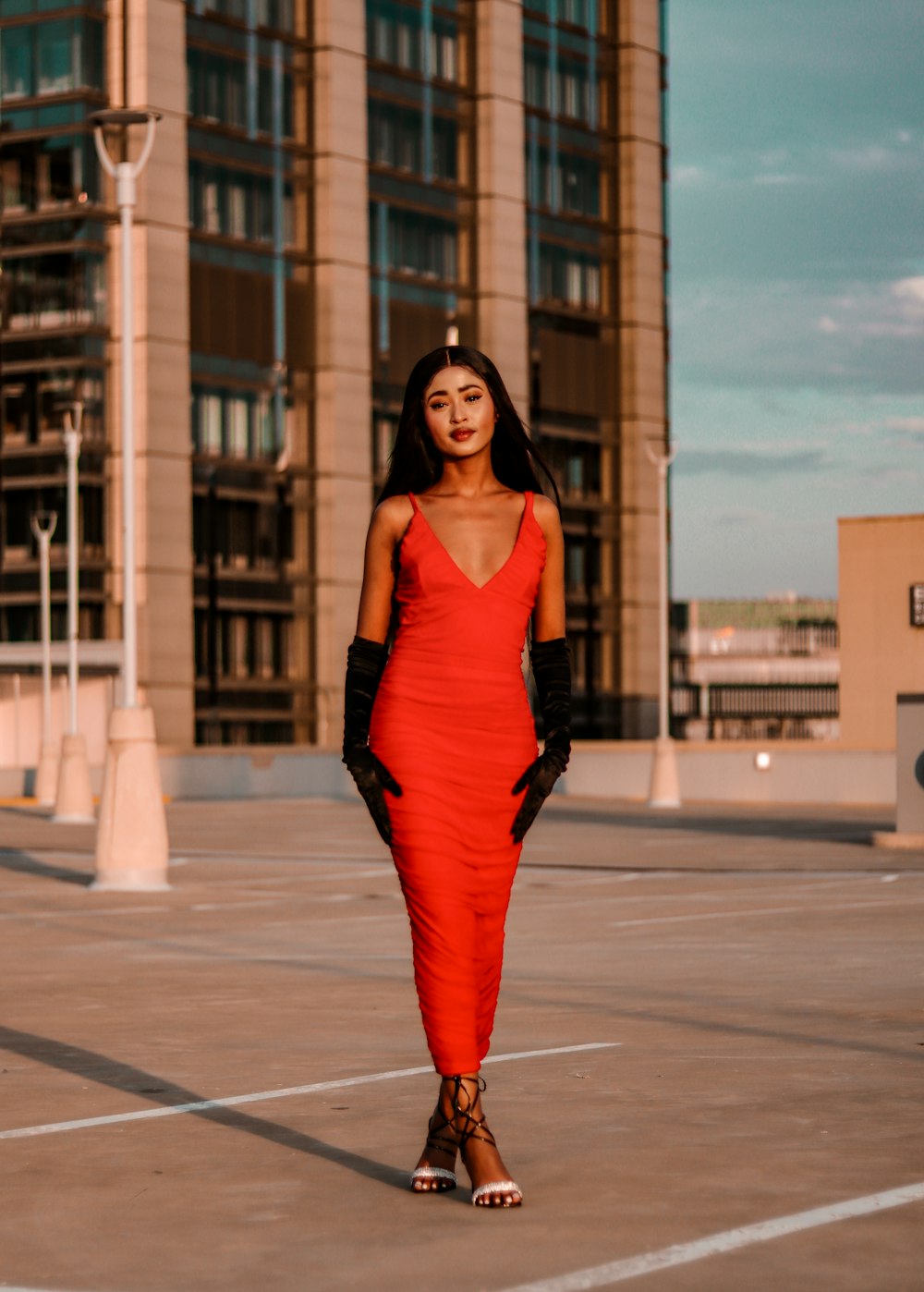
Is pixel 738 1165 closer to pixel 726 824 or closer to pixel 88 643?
pixel 726 824

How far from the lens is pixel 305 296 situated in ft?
214

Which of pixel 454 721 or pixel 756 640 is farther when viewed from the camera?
pixel 756 640

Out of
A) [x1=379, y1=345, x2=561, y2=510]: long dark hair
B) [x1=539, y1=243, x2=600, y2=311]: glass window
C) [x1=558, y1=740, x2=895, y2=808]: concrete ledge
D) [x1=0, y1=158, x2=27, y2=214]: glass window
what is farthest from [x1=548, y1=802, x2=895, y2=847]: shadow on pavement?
[x1=539, y1=243, x2=600, y2=311]: glass window

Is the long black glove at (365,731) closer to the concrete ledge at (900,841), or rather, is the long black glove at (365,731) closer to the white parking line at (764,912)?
the white parking line at (764,912)

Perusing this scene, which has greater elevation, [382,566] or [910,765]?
[382,566]

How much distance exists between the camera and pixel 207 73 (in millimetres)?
61844

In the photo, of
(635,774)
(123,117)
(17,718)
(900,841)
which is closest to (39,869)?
(123,117)

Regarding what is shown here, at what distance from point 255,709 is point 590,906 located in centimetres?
4581


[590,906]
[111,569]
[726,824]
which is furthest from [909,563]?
[590,906]

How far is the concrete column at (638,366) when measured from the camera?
7469 centimetres

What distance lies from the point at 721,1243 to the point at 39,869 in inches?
726

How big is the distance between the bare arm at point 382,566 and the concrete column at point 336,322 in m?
58.2

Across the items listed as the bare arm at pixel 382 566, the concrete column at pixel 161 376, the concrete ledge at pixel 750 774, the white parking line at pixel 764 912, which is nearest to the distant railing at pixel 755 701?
the concrete column at pixel 161 376

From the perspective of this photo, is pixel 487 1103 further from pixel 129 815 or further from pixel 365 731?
pixel 129 815
